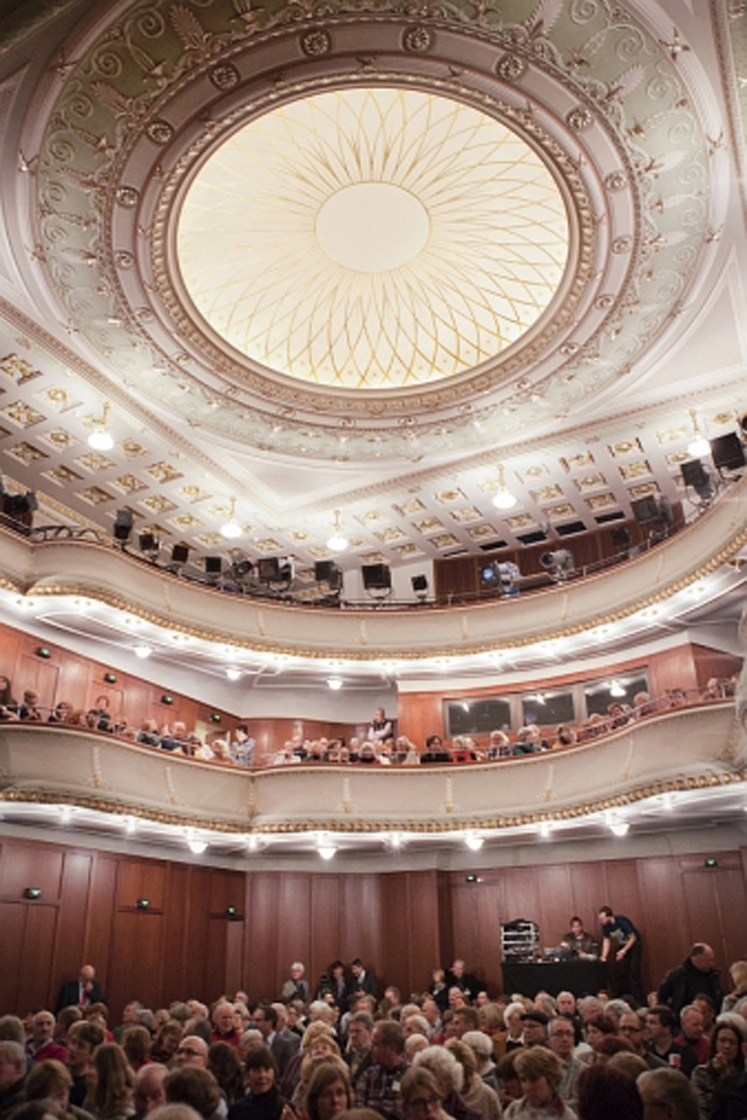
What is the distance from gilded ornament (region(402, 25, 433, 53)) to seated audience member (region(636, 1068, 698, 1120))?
917 centimetres

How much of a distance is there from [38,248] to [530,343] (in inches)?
261

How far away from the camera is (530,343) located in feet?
42.2

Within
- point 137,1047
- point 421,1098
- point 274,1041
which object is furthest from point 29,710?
point 421,1098

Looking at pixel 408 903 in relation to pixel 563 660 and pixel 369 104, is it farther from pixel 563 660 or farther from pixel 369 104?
pixel 369 104

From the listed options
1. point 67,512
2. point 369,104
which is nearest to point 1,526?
point 67,512

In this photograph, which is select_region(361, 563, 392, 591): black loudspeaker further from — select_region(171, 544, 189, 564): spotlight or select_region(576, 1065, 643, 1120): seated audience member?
select_region(576, 1065, 643, 1120): seated audience member

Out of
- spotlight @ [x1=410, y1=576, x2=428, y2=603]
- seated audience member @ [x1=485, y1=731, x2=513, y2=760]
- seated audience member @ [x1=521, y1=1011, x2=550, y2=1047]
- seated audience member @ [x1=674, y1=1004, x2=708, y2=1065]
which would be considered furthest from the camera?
spotlight @ [x1=410, y1=576, x2=428, y2=603]

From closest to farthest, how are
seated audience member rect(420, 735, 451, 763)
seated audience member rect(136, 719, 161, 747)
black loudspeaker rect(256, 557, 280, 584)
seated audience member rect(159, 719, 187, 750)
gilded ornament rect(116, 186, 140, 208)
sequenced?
gilded ornament rect(116, 186, 140, 208), seated audience member rect(136, 719, 161, 747), seated audience member rect(159, 719, 187, 750), seated audience member rect(420, 735, 451, 763), black loudspeaker rect(256, 557, 280, 584)

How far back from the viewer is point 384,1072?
16.5ft

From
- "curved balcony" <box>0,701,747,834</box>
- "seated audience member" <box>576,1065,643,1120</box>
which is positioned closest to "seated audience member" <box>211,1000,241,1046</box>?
"seated audience member" <box>576,1065,643,1120</box>

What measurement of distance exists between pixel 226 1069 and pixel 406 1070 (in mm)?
1325

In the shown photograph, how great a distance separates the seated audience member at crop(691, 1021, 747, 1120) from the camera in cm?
507

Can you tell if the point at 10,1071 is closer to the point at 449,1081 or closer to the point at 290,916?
the point at 449,1081

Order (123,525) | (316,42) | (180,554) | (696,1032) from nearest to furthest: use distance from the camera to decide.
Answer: (696,1032), (316,42), (123,525), (180,554)
